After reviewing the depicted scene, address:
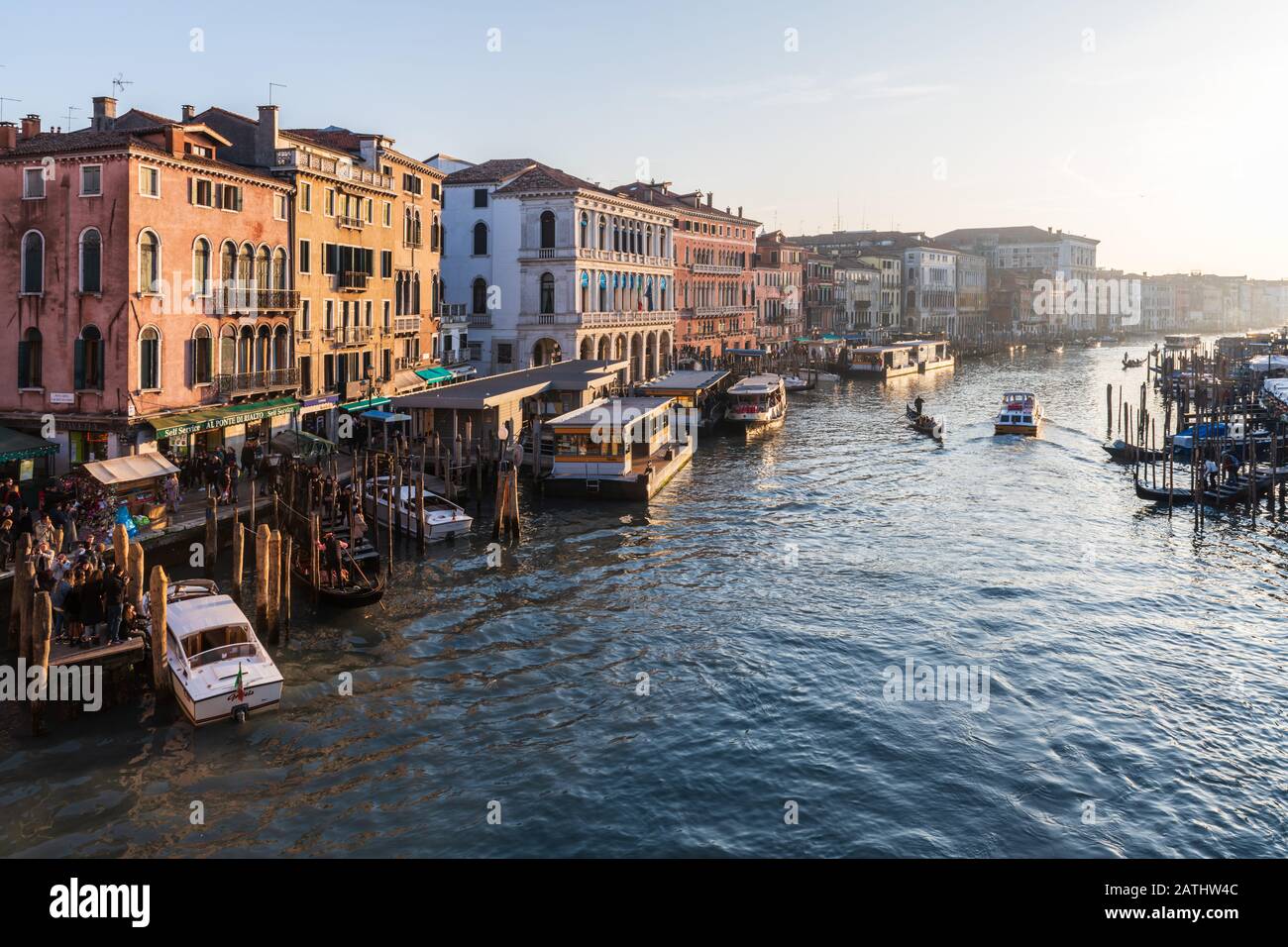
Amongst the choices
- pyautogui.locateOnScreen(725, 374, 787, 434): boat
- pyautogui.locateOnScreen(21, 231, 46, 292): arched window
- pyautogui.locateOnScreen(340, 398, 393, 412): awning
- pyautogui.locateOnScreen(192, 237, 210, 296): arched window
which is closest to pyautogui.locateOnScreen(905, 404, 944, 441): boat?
pyautogui.locateOnScreen(725, 374, 787, 434): boat

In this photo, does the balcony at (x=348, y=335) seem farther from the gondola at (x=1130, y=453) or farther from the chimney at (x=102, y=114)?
the gondola at (x=1130, y=453)

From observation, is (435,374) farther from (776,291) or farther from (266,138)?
(776,291)

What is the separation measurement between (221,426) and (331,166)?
39.7 feet

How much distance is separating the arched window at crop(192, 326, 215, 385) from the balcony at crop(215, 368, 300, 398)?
1.46ft

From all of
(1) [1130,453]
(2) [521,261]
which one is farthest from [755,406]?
(1) [1130,453]

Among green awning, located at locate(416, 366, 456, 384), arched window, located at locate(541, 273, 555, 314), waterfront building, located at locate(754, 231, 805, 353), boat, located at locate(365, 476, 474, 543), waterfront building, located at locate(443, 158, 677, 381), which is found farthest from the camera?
waterfront building, located at locate(754, 231, 805, 353)

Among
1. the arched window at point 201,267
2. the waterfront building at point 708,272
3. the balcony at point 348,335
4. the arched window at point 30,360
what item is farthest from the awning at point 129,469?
the waterfront building at point 708,272

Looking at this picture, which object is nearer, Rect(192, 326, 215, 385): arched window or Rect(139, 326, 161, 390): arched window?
Rect(139, 326, 161, 390): arched window

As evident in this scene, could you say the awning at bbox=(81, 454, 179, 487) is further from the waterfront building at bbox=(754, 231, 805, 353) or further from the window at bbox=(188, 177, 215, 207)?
the waterfront building at bbox=(754, 231, 805, 353)

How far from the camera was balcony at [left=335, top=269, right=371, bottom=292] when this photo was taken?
41.1 metres

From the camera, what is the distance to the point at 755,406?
59.5m

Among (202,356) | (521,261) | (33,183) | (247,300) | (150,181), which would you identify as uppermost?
(521,261)

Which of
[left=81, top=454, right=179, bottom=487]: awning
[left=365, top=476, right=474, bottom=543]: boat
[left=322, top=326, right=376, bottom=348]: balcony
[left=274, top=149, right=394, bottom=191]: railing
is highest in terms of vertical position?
[left=274, top=149, right=394, bottom=191]: railing
